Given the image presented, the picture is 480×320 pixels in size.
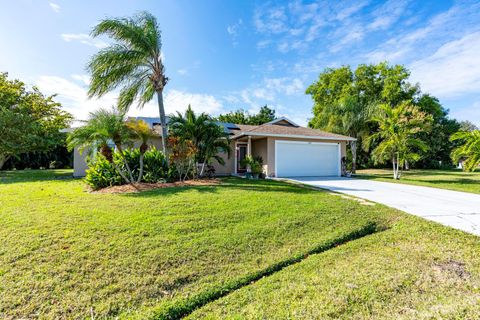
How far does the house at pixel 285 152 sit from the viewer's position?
14875mm

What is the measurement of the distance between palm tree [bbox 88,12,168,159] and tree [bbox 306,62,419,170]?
615 inches

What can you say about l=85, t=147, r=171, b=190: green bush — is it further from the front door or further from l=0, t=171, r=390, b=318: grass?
the front door

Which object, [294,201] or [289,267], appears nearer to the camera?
[289,267]

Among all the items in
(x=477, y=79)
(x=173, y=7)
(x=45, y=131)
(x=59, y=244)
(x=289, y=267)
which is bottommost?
(x=289, y=267)

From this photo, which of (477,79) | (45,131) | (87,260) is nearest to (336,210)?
(87,260)

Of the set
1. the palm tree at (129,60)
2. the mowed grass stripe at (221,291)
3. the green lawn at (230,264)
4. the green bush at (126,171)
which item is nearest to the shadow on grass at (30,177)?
the green bush at (126,171)

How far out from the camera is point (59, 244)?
4117 millimetres

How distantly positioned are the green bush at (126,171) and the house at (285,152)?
4315 millimetres

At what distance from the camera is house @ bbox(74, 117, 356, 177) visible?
14.9 metres

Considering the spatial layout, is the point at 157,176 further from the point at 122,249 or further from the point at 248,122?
the point at 248,122

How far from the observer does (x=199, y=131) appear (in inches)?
446

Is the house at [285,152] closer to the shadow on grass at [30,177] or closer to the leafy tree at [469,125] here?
the shadow on grass at [30,177]

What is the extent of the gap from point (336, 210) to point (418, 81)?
1222 inches

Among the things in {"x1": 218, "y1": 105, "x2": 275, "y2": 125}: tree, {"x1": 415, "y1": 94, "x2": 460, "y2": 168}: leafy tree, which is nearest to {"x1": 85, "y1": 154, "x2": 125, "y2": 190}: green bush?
{"x1": 218, "y1": 105, "x2": 275, "y2": 125}: tree
